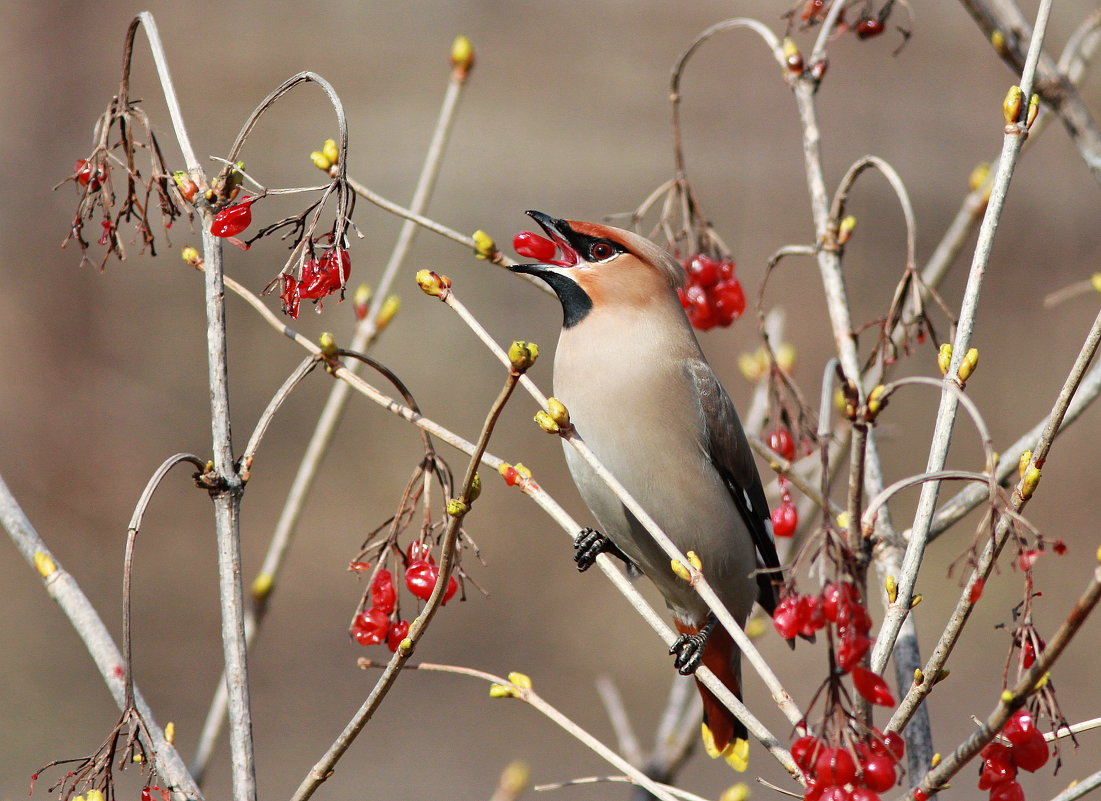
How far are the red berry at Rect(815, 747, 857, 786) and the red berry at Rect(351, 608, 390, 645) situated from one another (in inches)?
36.7

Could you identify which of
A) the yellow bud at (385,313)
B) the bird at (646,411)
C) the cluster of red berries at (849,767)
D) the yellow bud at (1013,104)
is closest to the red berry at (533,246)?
the bird at (646,411)

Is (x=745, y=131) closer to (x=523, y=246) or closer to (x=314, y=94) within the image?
(x=314, y=94)

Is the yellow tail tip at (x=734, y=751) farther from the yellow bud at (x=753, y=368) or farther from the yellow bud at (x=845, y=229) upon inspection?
the yellow bud at (x=845, y=229)

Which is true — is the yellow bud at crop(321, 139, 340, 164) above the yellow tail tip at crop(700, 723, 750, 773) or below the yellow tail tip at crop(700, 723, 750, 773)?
above

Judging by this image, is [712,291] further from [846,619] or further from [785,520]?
[846,619]

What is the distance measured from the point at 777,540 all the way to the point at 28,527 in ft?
7.08

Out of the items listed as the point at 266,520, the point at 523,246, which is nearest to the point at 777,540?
the point at 523,246

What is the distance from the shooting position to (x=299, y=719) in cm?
718

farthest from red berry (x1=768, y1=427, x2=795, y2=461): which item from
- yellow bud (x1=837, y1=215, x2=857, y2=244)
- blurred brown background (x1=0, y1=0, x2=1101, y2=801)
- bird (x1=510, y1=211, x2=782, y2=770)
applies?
blurred brown background (x1=0, y1=0, x2=1101, y2=801)

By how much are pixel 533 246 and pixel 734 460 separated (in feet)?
3.04

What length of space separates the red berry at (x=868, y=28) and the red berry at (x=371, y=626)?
176 centimetres

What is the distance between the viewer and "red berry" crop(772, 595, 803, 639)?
165 centimetres

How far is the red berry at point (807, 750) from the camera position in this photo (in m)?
1.51

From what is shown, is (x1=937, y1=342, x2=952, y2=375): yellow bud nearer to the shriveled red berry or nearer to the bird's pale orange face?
the shriveled red berry
